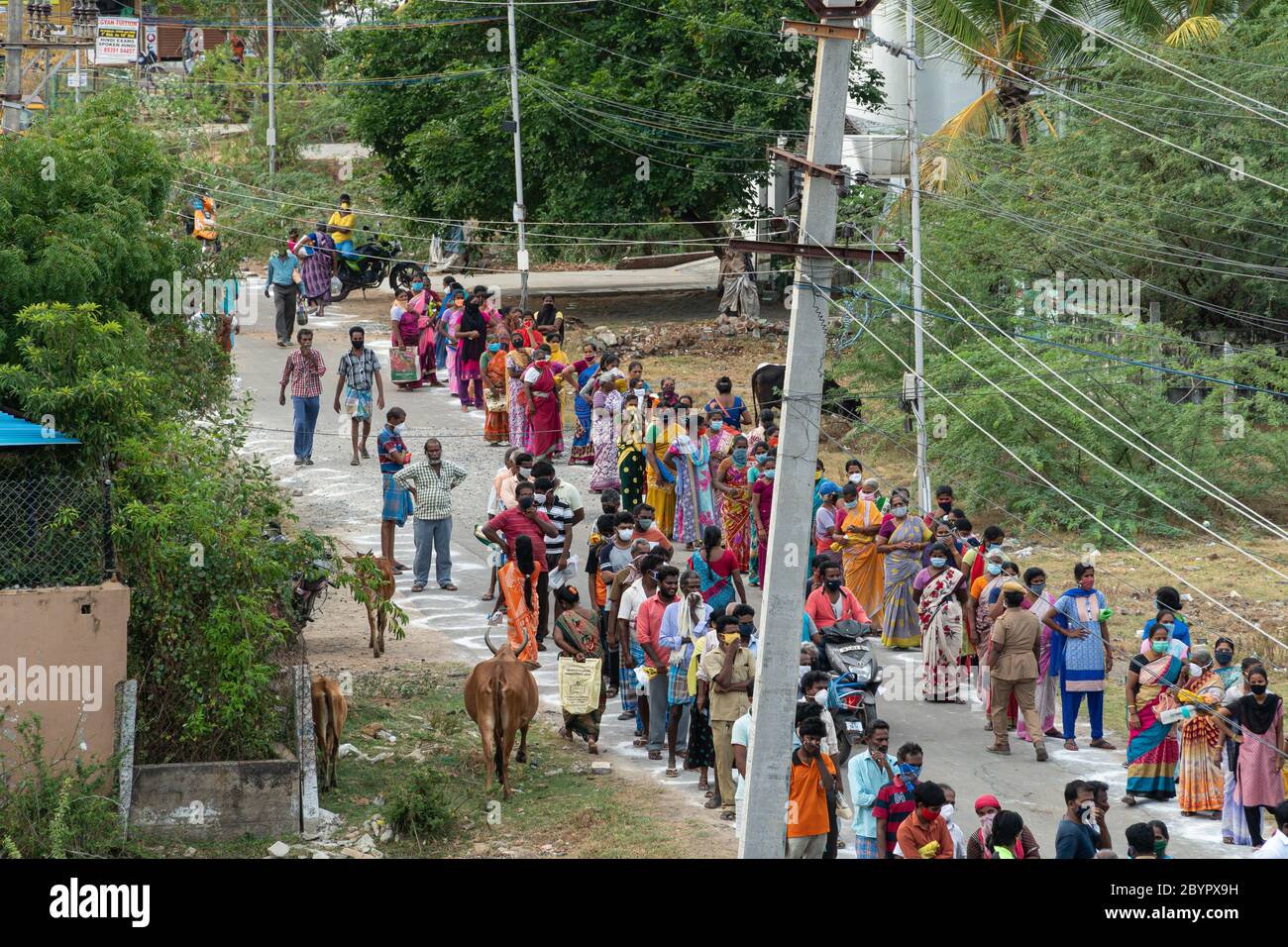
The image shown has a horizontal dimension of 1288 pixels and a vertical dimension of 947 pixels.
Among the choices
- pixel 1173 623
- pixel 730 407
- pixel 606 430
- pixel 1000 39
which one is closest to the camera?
pixel 1173 623

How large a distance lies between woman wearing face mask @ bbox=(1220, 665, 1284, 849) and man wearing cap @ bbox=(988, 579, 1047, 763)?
1930mm

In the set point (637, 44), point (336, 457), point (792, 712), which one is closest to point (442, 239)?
point (637, 44)

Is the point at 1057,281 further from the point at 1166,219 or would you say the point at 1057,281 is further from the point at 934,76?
the point at 934,76

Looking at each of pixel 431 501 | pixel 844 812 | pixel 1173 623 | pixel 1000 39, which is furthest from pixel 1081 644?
pixel 1000 39

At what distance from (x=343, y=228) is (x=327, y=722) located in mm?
17421

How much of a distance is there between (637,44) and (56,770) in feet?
70.2

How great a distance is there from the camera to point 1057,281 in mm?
25516

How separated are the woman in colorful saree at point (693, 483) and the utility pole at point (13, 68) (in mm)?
8136

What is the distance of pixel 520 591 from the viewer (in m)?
14.4

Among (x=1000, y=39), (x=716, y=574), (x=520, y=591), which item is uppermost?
(x=1000, y=39)

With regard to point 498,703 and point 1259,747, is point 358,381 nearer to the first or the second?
point 498,703

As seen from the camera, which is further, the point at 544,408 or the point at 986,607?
the point at 544,408

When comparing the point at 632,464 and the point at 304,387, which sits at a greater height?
the point at 304,387

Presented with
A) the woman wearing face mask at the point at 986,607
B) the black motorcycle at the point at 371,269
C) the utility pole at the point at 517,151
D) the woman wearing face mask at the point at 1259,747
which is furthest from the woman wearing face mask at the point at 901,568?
the black motorcycle at the point at 371,269
